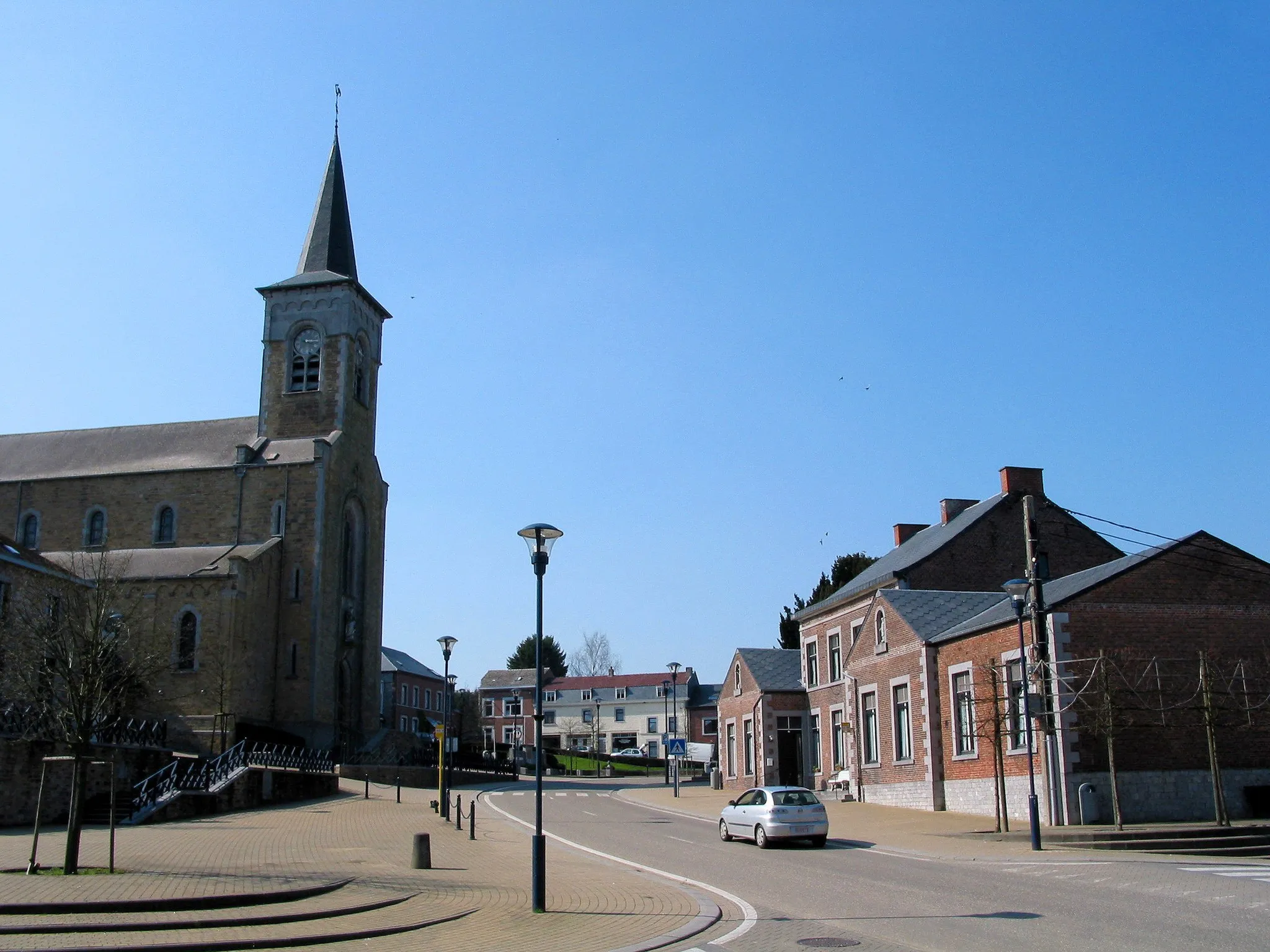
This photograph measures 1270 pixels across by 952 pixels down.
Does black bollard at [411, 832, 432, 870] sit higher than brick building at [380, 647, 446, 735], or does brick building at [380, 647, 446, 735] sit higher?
brick building at [380, 647, 446, 735]

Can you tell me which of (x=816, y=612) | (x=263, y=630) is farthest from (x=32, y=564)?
(x=816, y=612)

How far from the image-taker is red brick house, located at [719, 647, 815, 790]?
4344 cm

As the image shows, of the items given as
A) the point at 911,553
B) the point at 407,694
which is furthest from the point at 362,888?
the point at 407,694

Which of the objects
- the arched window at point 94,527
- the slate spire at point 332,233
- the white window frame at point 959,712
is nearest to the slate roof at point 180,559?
the arched window at point 94,527

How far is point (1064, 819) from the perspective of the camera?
78.3 ft

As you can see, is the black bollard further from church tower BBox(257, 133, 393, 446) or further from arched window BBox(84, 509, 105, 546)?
arched window BBox(84, 509, 105, 546)

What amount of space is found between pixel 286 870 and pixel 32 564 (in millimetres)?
22040

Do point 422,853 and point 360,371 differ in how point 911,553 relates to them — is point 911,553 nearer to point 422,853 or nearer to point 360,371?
point 422,853

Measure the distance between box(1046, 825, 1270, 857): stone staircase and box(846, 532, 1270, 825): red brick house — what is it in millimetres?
2705

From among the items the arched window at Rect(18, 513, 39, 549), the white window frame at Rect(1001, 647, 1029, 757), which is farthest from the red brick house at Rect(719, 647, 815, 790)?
the arched window at Rect(18, 513, 39, 549)

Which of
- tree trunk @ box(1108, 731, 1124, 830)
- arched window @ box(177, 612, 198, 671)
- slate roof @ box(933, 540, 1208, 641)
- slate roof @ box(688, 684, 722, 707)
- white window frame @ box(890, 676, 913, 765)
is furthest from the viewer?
slate roof @ box(688, 684, 722, 707)

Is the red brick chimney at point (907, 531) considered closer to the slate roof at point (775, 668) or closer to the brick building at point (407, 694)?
the slate roof at point (775, 668)

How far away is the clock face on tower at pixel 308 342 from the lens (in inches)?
2163

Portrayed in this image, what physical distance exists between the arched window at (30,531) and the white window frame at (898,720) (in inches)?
1666
